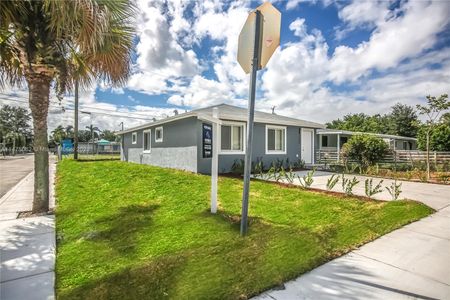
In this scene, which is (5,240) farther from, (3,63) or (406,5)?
(406,5)

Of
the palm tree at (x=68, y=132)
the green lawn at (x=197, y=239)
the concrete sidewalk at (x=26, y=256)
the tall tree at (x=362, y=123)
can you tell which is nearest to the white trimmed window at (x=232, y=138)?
the green lawn at (x=197, y=239)

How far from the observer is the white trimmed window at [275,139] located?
12906 mm

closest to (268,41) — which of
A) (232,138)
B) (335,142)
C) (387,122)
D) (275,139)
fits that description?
(232,138)

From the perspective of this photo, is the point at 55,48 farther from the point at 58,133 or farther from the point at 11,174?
the point at 58,133

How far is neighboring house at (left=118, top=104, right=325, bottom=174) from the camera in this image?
1079 cm

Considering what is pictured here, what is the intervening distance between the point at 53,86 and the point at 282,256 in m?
6.29

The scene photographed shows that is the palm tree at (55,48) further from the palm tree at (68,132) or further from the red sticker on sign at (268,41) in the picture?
the palm tree at (68,132)

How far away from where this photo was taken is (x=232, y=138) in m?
11.9

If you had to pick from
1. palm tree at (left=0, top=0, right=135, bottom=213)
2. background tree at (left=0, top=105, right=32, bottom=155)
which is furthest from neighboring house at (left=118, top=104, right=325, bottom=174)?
background tree at (left=0, top=105, right=32, bottom=155)

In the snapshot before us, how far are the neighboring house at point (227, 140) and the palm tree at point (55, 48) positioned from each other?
4.04 m

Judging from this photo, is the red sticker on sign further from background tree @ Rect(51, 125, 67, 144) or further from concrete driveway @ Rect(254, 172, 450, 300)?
background tree @ Rect(51, 125, 67, 144)

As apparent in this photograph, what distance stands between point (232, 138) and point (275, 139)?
2.74 meters

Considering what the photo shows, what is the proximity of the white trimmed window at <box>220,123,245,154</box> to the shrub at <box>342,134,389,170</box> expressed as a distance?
6.51 metres

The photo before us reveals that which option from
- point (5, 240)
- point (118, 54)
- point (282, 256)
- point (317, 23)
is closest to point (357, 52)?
point (317, 23)
